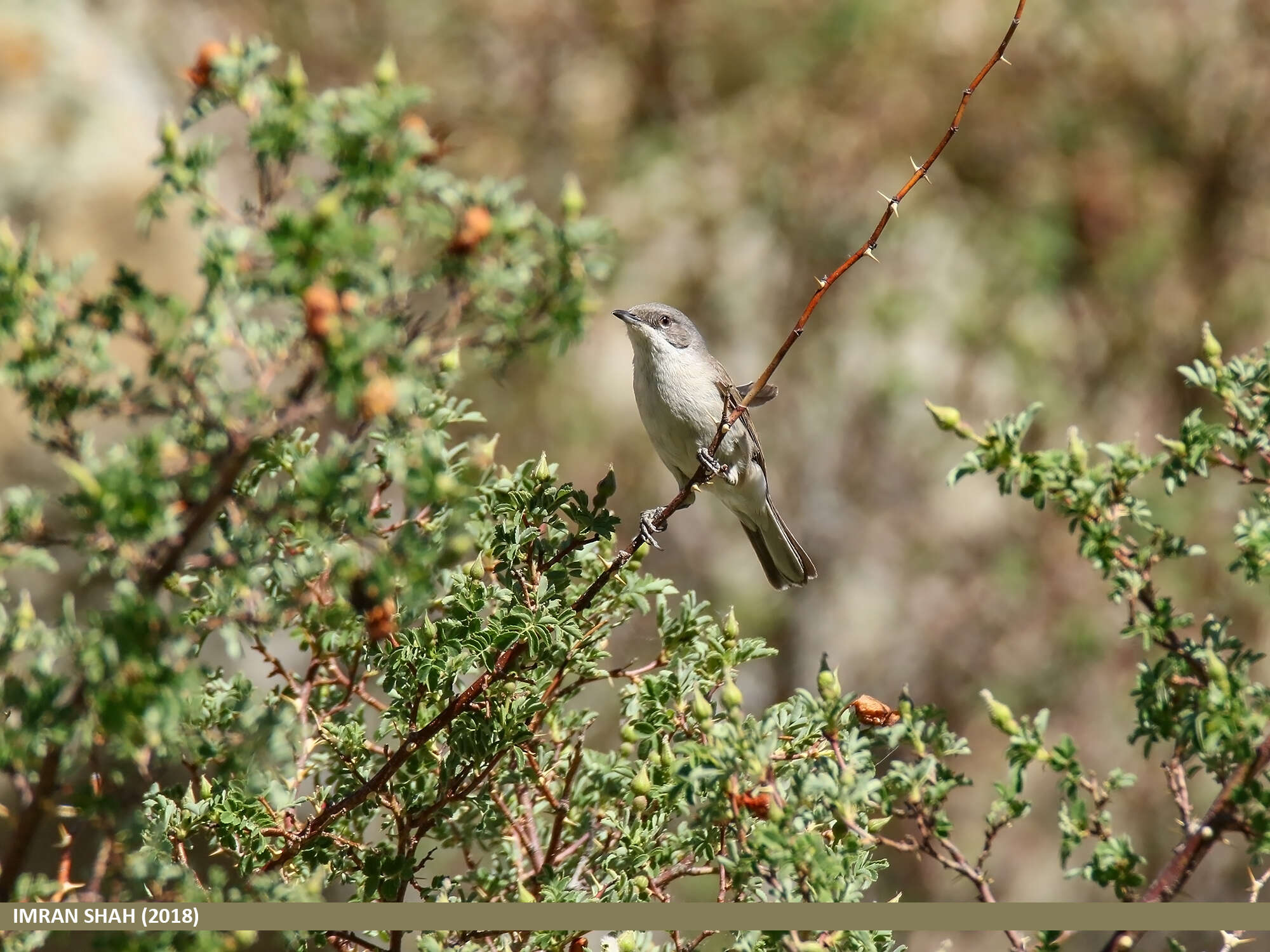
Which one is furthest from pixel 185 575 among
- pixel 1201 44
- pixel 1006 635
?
pixel 1201 44

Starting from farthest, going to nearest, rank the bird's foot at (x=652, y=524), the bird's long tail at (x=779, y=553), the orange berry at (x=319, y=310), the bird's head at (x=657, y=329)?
the bird's long tail at (x=779, y=553) < the bird's head at (x=657, y=329) < the bird's foot at (x=652, y=524) < the orange berry at (x=319, y=310)

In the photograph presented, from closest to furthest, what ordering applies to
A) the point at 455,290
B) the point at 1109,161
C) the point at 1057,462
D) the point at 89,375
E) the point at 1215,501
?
the point at 89,375 → the point at 455,290 → the point at 1057,462 → the point at 1215,501 → the point at 1109,161

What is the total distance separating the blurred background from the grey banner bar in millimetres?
4760

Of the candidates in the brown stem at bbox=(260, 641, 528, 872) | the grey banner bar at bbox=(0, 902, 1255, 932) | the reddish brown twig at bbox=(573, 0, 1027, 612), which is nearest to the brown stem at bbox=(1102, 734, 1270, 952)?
the grey banner bar at bbox=(0, 902, 1255, 932)

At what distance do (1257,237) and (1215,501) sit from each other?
179 centimetres

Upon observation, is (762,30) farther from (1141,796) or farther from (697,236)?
(1141,796)

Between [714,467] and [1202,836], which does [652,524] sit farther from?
[1202,836]

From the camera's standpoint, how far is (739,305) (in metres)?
7.31

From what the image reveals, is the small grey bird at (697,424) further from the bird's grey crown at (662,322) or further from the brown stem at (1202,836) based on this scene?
the brown stem at (1202,836)

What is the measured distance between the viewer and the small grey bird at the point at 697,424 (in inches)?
181

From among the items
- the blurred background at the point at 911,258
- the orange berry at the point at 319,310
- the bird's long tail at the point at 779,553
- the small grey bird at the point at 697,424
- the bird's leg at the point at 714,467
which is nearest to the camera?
the orange berry at the point at 319,310

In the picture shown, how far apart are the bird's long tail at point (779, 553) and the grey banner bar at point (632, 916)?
116 inches

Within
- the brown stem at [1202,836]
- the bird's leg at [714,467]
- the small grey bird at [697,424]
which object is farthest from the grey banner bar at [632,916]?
the small grey bird at [697,424]

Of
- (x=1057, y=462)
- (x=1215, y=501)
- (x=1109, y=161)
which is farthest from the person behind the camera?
(x=1109, y=161)
